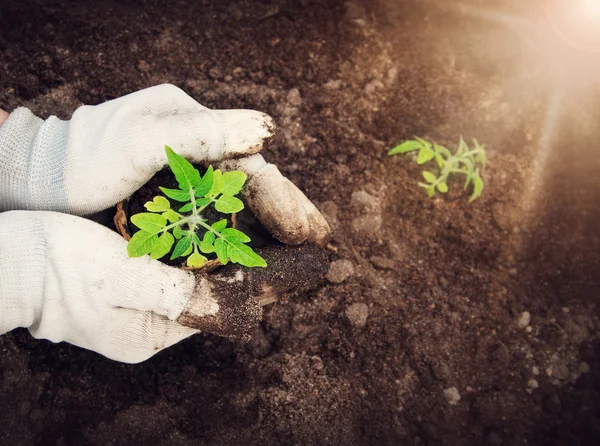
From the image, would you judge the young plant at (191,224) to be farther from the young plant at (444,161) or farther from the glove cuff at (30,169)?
the young plant at (444,161)

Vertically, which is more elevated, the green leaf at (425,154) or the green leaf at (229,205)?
the green leaf at (229,205)

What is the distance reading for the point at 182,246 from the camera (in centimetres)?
151

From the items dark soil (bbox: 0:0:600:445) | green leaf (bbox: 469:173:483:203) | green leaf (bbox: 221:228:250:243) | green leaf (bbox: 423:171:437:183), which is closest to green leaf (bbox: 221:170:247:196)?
green leaf (bbox: 221:228:250:243)

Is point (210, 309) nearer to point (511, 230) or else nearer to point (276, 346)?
point (276, 346)

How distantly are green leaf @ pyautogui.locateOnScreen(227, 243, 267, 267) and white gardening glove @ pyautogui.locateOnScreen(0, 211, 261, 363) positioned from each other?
11.4 inches

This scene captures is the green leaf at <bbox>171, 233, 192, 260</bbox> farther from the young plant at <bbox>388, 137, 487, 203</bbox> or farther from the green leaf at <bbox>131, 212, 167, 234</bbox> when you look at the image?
the young plant at <bbox>388, 137, 487, 203</bbox>

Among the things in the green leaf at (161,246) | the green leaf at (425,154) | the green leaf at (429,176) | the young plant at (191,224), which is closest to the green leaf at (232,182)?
the young plant at (191,224)

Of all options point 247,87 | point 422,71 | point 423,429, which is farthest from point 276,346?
point 422,71

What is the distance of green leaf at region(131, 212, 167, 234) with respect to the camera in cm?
142

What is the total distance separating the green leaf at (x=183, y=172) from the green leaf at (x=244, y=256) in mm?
230

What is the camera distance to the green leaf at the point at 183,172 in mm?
1420

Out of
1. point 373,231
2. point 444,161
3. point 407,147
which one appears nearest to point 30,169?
point 373,231

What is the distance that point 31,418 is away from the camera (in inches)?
81.4

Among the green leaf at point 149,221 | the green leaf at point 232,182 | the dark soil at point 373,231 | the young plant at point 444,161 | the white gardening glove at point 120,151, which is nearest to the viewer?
the green leaf at point 149,221
